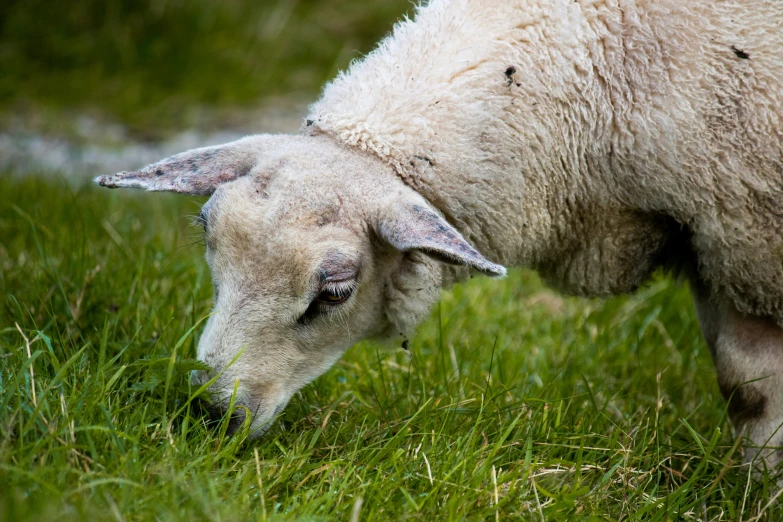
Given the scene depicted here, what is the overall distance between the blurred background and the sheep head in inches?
167

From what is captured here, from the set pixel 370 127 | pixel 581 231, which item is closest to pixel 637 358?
pixel 581 231

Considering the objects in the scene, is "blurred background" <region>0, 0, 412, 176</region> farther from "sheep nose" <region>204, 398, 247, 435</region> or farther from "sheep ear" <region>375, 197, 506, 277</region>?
"sheep ear" <region>375, 197, 506, 277</region>

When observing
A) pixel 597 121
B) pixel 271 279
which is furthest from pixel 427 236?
pixel 597 121

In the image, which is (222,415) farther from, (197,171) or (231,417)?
(197,171)

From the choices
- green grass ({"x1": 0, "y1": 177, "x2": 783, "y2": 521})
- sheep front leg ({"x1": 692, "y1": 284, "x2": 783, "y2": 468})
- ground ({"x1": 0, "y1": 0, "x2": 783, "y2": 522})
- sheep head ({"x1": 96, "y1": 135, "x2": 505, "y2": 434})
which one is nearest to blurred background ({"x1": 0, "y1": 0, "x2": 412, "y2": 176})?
ground ({"x1": 0, "y1": 0, "x2": 783, "y2": 522})

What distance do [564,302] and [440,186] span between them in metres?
2.27

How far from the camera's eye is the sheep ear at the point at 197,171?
9.27 ft

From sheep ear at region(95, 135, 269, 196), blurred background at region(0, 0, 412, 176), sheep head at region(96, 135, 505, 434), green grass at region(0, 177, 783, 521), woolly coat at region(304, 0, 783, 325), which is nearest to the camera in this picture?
green grass at region(0, 177, 783, 521)

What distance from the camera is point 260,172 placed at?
2.87 m

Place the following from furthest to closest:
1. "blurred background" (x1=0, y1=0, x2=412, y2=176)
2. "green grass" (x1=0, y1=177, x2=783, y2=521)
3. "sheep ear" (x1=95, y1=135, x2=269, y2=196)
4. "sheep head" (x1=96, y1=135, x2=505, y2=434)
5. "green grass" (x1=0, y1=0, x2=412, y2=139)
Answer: "green grass" (x1=0, y1=0, x2=412, y2=139) < "blurred background" (x1=0, y1=0, x2=412, y2=176) < "sheep ear" (x1=95, y1=135, x2=269, y2=196) < "sheep head" (x1=96, y1=135, x2=505, y2=434) < "green grass" (x1=0, y1=177, x2=783, y2=521)

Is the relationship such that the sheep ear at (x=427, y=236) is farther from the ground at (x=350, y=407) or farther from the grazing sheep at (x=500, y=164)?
the ground at (x=350, y=407)

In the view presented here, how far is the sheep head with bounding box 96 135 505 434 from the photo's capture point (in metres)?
2.69

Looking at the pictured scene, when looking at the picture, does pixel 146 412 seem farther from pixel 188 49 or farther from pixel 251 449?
pixel 188 49

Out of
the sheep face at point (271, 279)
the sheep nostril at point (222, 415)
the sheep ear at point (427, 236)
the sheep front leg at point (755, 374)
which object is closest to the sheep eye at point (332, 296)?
the sheep face at point (271, 279)
